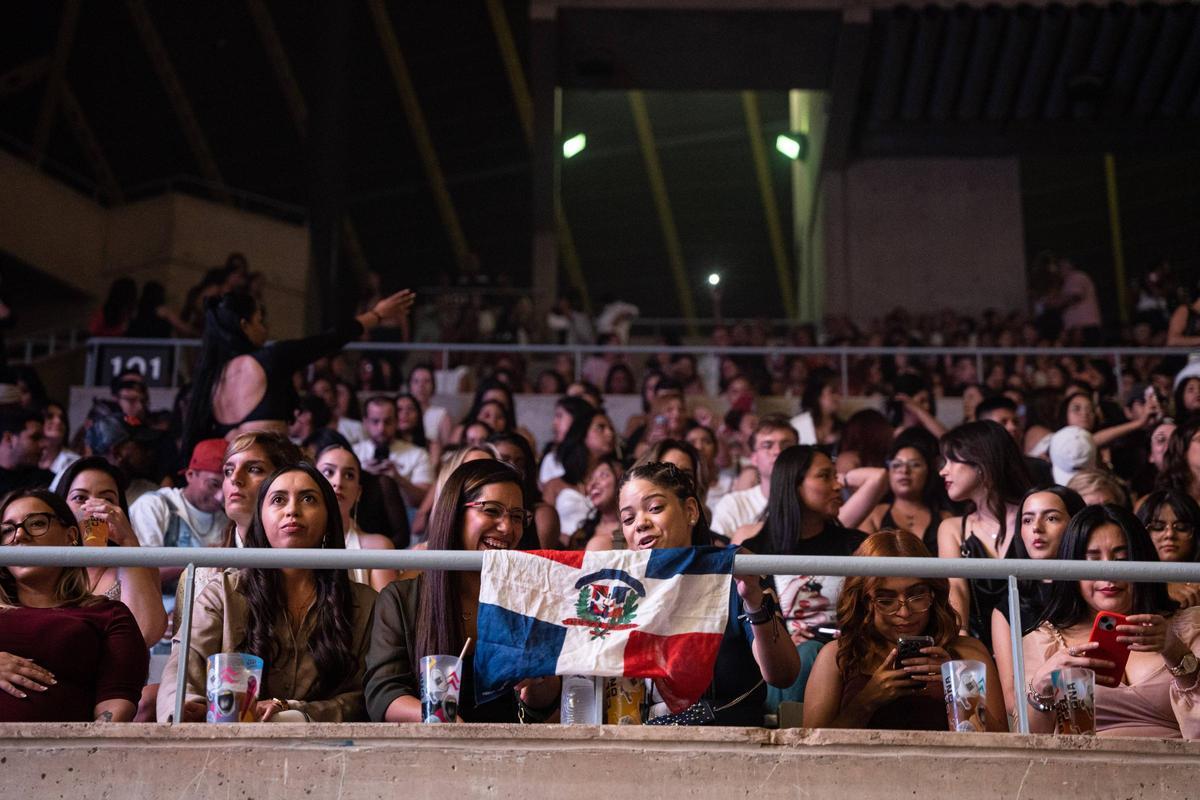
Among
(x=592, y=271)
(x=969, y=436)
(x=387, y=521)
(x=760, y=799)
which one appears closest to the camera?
(x=760, y=799)

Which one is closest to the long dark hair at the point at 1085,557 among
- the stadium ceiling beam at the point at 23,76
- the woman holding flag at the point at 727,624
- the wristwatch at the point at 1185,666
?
the wristwatch at the point at 1185,666

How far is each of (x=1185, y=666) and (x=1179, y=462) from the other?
3166 mm

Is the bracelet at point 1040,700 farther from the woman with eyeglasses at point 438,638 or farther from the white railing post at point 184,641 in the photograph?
the white railing post at point 184,641

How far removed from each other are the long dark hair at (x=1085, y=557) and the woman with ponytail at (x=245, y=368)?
330 centimetres

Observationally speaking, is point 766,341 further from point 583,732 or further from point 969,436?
point 583,732

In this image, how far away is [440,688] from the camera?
3812mm

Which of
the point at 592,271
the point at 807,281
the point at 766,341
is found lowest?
the point at 766,341

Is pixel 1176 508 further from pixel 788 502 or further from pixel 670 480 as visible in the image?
pixel 670 480

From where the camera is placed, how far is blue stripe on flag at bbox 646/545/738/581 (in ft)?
13.0

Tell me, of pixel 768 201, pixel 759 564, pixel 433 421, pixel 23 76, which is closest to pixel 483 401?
pixel 433 421

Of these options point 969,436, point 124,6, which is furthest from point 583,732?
point 124,6

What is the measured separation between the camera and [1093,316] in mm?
14406

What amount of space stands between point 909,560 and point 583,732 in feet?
3.10

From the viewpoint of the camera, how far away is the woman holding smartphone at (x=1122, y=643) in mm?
3895
